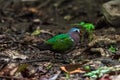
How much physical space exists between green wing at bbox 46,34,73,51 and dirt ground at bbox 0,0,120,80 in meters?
0.23

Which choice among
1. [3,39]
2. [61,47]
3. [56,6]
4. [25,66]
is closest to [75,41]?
[61,47]

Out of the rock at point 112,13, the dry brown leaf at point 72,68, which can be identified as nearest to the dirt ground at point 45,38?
the dry brown leaf at point 72,68

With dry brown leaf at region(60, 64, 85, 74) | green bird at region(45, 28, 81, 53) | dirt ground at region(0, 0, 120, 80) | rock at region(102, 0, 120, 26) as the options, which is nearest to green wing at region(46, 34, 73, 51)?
green bird at region(45, 28, 81, 53)

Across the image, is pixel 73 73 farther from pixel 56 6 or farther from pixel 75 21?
pixel 56 6

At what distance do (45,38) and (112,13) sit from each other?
1556 millimetres

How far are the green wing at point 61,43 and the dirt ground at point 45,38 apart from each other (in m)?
0.23

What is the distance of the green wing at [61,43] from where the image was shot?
6863 mm

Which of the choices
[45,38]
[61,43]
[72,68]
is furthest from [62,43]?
[45,38]

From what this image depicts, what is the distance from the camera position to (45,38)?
912 cm

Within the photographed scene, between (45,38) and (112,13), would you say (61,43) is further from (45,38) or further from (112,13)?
(112,13)

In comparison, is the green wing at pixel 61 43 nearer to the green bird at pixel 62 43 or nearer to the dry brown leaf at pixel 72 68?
the green bird at pixel 62 43

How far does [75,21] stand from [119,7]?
217cm

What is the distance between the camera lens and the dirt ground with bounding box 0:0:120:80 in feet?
20.7

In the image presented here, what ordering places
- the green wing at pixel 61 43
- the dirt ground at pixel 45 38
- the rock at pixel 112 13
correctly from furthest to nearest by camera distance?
the rock at pixel 112 13 < the green wing at pixel 61 43 < the dirt ground at pixel 45 38
